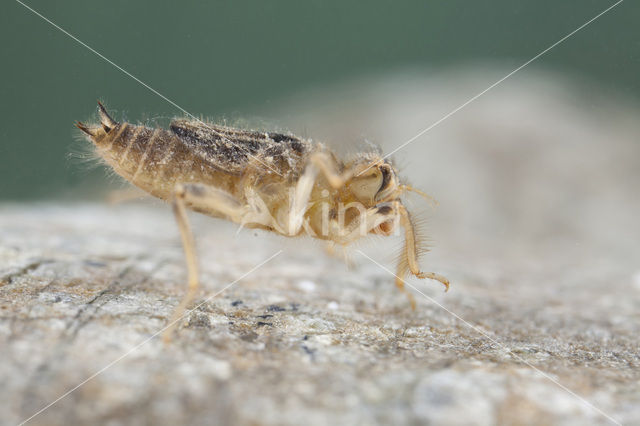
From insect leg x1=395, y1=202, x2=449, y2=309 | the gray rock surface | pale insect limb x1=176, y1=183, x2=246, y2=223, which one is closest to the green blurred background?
pale insect limb x1=176, y1=183, x2=246, y2=223

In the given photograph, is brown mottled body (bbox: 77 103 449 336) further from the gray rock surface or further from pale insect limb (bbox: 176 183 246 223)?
the gray rock surface

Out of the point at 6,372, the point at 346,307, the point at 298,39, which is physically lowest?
the point at 6,372

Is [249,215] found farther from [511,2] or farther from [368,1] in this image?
[511,2]

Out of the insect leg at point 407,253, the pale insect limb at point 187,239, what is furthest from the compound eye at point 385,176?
the pale insect limb at point 187,239

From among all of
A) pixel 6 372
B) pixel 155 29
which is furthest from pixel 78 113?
pixel 6 372

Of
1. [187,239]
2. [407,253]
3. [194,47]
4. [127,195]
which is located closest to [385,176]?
[407,253]

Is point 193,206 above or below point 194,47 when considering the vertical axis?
below

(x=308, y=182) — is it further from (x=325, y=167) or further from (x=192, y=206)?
(x=192, y=206)
